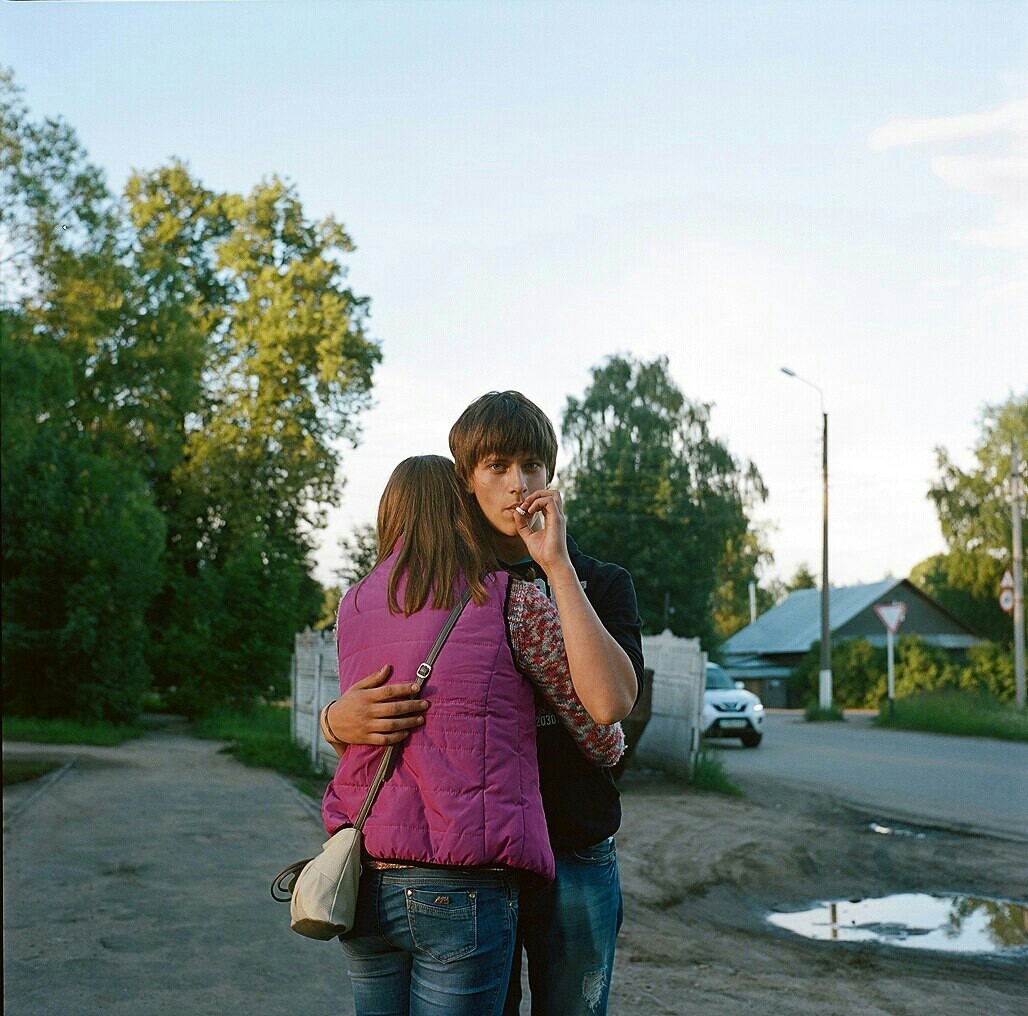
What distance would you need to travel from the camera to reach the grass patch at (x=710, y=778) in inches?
513

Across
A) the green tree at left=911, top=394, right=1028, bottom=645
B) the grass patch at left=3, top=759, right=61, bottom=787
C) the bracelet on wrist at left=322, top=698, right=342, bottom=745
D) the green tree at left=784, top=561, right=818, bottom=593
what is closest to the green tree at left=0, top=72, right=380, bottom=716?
the grass patch at left=3, top=759, right=61, bottom=787

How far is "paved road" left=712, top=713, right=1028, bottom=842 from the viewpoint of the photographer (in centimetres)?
1148

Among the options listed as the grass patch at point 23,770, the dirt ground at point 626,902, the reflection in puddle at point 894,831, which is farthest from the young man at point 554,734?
the grass patch at point 23,770

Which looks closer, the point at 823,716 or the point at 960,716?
the point at 960,716

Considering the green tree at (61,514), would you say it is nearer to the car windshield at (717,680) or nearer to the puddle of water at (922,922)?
the car windshield at (717,680)

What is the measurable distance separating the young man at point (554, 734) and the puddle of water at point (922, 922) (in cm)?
437

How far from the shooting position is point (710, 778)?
13289mm

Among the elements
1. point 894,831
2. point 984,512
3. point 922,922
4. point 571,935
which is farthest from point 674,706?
point 984,512

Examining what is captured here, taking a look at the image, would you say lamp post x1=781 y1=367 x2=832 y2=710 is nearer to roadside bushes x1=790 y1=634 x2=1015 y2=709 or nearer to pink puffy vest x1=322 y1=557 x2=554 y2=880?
roadside bushes x1=790 y1=634 x2=1015 y2=709

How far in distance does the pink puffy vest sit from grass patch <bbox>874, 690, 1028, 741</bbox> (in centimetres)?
2203

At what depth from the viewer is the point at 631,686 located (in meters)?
2.37

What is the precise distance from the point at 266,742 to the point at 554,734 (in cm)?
1692

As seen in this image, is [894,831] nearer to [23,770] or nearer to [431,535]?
[431,535]

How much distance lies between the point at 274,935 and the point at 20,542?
1984 centimetres
